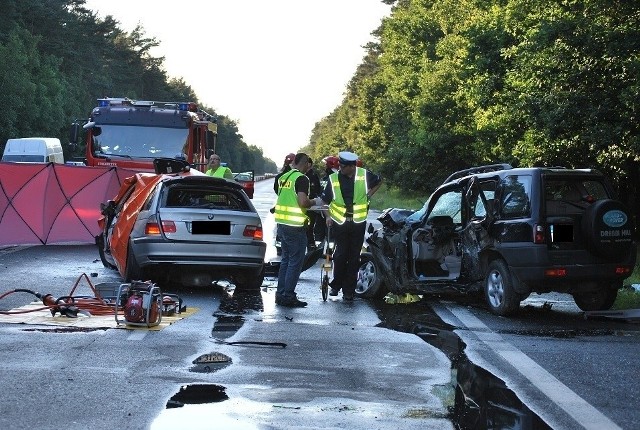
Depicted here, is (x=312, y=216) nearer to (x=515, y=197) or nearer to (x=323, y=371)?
(x=515, y=197)

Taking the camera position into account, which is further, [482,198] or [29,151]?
[29,151]

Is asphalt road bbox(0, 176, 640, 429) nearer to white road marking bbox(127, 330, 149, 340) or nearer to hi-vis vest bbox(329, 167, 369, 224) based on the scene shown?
white road marking bbox(127, 330, 149, 340)

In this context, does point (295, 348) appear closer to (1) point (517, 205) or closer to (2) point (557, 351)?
(2) point (557, 351)

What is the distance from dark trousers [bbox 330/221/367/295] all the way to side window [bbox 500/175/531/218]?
191 centimetres

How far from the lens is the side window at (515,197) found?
1295cm

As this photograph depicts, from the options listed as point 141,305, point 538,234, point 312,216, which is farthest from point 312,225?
point 141,305

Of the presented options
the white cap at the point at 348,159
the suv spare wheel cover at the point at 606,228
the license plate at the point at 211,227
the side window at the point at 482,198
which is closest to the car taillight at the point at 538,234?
the suv spare wheel cover at the point at 606,228

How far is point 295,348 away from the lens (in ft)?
32.8

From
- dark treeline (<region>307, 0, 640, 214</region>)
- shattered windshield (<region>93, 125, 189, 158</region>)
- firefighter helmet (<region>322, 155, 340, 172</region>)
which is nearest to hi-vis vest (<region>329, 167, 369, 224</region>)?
firefighter helmet (<region>322, 155, 340, 172</region>)

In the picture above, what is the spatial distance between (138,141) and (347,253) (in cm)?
1272

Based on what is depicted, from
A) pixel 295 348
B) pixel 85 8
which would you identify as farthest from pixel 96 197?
pixel 85 8

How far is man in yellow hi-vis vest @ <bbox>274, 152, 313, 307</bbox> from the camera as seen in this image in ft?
45.3

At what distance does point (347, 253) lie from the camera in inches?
575

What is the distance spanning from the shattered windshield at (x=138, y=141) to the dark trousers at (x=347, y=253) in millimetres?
12250
